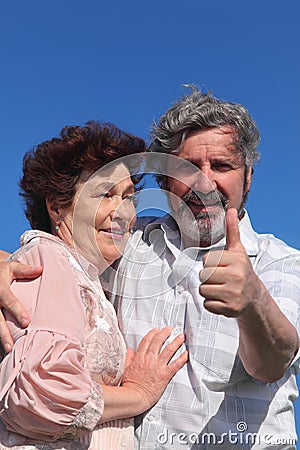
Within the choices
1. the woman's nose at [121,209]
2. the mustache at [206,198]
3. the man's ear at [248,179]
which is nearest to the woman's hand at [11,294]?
the woman's nose at [121,209]

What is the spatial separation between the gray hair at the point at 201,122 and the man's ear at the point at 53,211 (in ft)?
2.74

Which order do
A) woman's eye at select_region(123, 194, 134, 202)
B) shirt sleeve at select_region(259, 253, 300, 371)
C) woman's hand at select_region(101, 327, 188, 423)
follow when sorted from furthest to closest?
1. woman's eye at select_region(123, 194, 134, 202)
2. shirt sleeve at select_region(259, 253, 300, 371)
3. woman's hand at select_region(101, 327, 188, 423)

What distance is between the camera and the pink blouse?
82.4 inches

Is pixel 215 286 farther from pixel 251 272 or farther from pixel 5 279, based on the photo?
pixel 5 279

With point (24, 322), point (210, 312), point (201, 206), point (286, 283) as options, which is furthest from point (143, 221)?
point (24, 322)

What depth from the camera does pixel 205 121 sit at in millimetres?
3293

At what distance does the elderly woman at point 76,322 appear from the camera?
2.12 meters

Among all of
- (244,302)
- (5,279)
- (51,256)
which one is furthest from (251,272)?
(5,279)

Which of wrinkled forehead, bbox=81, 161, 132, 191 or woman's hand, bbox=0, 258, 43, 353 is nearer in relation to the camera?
woman's hand, bbox=0, 258, 43, 353

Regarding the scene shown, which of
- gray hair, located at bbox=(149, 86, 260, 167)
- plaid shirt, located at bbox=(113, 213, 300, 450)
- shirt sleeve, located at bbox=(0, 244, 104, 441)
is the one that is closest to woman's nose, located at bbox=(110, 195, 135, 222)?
plaid shirt, located at bbox=(113, 213, 300, 450)

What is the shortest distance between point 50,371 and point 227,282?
0.67 metres

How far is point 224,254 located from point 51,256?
0.70 metres

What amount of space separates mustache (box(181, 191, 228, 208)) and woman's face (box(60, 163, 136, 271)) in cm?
38

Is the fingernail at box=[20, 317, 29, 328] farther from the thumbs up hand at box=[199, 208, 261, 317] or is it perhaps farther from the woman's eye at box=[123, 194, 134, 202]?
the woman's eye at box=[123, 194, 134, 202]
